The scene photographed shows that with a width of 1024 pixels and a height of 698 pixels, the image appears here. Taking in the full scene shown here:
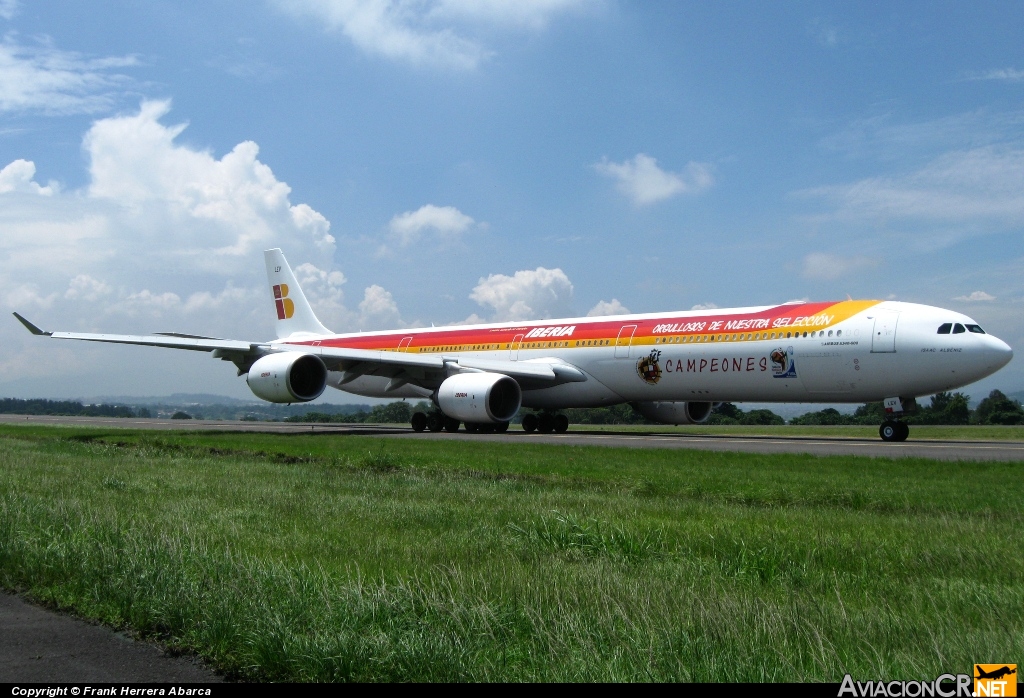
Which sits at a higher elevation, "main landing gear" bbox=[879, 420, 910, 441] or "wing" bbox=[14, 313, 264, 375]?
"wing" bbox=[14, 313, 264, 375]

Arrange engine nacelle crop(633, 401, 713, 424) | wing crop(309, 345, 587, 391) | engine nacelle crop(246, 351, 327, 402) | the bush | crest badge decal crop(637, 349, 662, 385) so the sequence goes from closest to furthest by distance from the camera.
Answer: engine nacelle crop(246, 351, 327, 402), crest badge decal crop(637, 349, 662, 385), wing crop(309, 345, 587, 391), engine nacelle crop(633, 401, 713, 424), the bush

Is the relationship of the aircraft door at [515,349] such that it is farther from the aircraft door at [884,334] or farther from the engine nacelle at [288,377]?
the aircraft door at [884,334]

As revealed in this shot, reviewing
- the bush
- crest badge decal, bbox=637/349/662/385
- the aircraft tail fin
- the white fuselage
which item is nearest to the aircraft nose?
the white fuselage

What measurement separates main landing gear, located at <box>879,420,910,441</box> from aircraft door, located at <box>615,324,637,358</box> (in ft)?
25.0

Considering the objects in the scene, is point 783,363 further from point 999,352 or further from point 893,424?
point 999,352

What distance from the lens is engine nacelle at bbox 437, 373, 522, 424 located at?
992 inches

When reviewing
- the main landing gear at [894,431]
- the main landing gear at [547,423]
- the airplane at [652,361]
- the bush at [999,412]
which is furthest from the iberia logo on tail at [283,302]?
the bush at [999,412]

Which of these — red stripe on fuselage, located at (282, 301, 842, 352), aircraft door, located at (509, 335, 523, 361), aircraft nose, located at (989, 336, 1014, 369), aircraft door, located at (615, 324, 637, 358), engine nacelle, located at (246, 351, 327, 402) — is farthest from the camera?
aircraft door, located at (509, 335, 523, 361)

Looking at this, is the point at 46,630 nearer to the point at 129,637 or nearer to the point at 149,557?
the point at 129,637

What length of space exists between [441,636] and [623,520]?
376cm

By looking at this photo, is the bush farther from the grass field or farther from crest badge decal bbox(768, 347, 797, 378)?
the grass field

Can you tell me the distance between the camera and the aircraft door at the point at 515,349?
29.4 meters

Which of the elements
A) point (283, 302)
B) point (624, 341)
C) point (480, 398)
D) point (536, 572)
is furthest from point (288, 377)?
point (536, 572)

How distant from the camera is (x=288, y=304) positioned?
38188mm
